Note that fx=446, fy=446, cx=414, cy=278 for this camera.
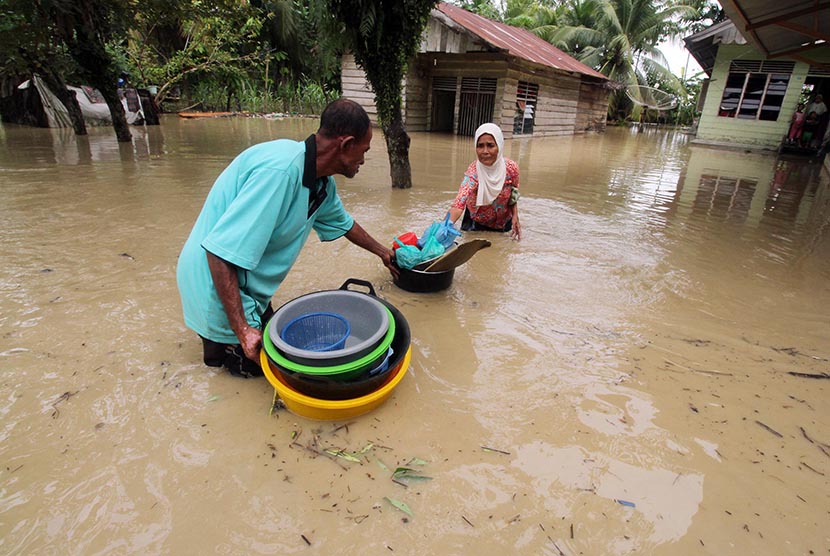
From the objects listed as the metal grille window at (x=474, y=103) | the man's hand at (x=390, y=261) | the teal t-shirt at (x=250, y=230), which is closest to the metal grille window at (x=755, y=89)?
Answer: the metal grille window at (x=474, y=103)

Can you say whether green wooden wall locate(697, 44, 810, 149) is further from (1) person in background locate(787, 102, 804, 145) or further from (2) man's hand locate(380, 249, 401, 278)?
(2) man's hand locate(380, 249, 401, 278)

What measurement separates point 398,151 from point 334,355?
5.00 m

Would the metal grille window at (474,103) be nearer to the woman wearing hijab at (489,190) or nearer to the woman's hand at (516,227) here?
the woman wearing hijab at (489,190)

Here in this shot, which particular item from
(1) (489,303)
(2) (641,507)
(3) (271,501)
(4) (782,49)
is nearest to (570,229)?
(1) (489,303)

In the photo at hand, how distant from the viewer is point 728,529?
4.84ft

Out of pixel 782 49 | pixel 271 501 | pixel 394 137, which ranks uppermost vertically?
pixel 782 49

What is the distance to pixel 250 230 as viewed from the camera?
5.44 ft

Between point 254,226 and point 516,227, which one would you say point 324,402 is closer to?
point 254,226

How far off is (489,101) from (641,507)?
14.3m

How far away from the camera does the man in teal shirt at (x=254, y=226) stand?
5.46 feet

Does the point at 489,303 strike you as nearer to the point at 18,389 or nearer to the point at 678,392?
the point at 678,392

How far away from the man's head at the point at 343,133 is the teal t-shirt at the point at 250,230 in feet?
0.37

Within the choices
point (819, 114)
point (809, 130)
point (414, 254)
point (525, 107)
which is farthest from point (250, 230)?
point (809, 130)

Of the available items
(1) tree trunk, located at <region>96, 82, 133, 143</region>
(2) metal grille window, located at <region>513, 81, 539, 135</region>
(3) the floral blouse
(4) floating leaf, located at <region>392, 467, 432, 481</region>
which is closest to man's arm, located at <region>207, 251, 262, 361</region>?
(4) floating leaf, located at <region>392, 467, 432, 481</region>
